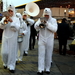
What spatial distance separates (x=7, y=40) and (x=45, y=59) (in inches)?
52.0

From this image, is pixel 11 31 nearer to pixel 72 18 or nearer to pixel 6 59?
pixel 6 59

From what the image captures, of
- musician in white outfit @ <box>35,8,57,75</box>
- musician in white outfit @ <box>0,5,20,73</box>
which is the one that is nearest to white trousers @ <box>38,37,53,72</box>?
musician in white outfit @ <box>35,8,57,75</box>

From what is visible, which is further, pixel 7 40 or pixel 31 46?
pixel 31 46

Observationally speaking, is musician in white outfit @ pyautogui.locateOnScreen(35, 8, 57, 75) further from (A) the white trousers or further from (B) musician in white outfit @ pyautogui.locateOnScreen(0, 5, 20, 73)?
(B) musician in white outfit @ pyautogui.locateOnScreen(0, 5, 20, 73)

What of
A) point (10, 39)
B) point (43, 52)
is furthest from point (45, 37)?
point (10, 39)

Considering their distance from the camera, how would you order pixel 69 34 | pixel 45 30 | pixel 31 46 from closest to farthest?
pixel 45 30
pixel 69 34
pixel 31 46

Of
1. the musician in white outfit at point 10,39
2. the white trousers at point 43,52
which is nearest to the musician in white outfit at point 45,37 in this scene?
the white trousers at point 43,52

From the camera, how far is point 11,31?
5.22m

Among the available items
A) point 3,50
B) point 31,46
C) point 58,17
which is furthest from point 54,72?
point 58,17

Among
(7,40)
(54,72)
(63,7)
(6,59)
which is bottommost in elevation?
(54,72)

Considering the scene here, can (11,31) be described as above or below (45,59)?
above

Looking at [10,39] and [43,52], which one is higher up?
[10,39]

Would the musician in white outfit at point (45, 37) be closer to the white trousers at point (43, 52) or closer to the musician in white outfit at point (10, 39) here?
the white trousers at point (43, 52)

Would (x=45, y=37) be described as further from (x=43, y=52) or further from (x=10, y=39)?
(x=10, y=39)
